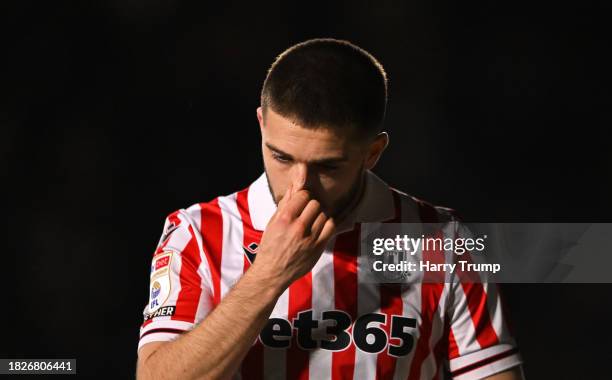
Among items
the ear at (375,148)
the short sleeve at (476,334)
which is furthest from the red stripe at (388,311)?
the ear at (375,148)

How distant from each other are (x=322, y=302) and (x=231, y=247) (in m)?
0.21

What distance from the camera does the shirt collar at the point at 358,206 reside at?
180 cm

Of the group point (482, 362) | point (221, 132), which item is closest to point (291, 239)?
point (482, 362)

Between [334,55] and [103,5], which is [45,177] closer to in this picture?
[103,5]

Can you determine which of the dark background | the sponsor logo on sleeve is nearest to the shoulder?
the sponsor logo on sleeve

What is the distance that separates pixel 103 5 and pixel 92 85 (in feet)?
0.73

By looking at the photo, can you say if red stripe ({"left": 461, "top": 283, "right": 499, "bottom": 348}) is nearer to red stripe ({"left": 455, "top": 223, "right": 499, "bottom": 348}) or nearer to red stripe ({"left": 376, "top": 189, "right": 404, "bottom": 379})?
red stripe ({"left": 455, "top": 223, "right": 499, "bottom": 348})

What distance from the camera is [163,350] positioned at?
1.57 m

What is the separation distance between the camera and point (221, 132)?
2594 millimetres

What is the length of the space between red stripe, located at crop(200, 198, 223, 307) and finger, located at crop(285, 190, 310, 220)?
0.26 metres

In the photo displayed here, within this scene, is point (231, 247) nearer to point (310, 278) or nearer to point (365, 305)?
point (310, 278)

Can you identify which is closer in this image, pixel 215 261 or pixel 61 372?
pixel 215 261

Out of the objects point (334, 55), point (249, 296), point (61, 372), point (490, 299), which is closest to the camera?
point (249, 296)

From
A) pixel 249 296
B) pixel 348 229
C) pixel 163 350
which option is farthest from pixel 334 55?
pixel 163 350
